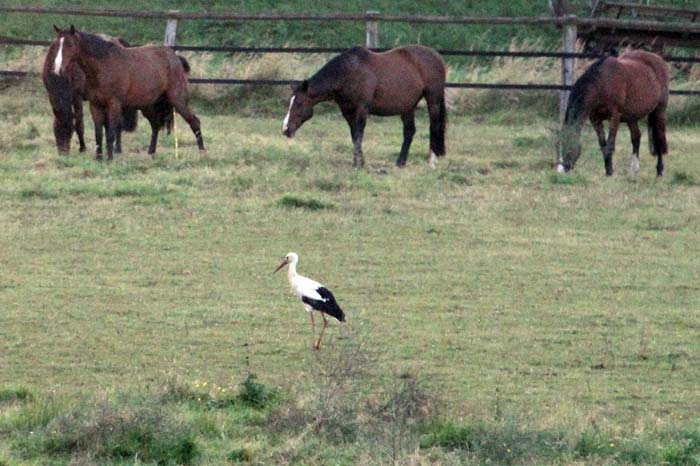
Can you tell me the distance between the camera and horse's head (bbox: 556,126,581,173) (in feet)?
52.5

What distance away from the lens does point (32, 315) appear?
9.58m

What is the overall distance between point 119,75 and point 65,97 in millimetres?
662

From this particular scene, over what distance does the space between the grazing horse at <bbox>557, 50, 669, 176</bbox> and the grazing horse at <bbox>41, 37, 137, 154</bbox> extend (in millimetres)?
5353

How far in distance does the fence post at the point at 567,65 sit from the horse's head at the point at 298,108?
5.23m

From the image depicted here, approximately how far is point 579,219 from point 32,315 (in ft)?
19.1

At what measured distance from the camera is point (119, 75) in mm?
16031

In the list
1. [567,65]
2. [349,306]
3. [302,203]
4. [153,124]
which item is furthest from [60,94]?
[567,65]

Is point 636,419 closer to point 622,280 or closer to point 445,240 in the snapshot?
point 622,280

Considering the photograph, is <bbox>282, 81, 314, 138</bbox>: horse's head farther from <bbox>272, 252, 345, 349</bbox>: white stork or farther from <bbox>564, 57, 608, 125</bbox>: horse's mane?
<bbox>272, 252, 345, 349</bbox>: white stork

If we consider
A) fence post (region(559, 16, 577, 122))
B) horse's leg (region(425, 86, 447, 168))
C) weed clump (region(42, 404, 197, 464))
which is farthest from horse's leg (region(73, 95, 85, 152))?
weed clump (region(42, 404, 197, 464))

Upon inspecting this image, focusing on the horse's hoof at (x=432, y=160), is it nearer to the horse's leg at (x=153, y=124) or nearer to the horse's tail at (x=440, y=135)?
the horse's tail at (x=440, y=135)

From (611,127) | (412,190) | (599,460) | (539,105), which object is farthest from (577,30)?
(599,460)

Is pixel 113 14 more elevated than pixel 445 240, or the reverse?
pixel 113 14

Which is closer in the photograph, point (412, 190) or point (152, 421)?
point (152, 421)
